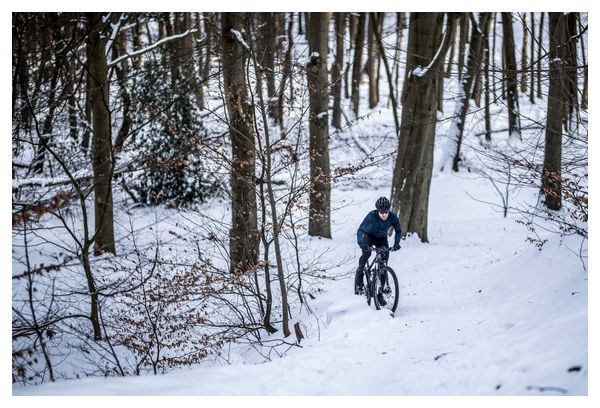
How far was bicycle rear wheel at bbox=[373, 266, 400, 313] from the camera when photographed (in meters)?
7.74

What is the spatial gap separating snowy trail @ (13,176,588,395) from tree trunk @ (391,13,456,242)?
2.85 meters

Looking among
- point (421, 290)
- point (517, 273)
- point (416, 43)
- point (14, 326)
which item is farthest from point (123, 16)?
point (517, 273)

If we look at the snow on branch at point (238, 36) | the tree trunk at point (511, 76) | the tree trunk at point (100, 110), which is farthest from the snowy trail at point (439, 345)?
the tree trunk at point (100, 110)

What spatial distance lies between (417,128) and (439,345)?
6982mm

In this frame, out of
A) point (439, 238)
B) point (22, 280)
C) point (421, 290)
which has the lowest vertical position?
point (439, 238)

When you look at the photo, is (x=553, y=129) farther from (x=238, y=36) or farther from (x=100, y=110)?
(x=100, y=110)

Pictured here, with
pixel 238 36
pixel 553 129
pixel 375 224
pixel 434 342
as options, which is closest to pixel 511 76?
pixel 553 129

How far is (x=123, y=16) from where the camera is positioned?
38.3ft

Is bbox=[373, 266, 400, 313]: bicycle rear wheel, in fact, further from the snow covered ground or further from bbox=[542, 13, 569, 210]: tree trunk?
bbox=[542, 13, 569, 210]: tree trunk

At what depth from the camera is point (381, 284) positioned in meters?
7.92

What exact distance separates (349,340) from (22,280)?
14.8ft

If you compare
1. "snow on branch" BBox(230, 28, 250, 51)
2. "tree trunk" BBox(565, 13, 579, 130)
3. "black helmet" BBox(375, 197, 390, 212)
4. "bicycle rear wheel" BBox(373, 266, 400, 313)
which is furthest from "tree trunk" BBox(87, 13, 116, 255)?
"tree trunk" BBox(565, 13, 579, 130)

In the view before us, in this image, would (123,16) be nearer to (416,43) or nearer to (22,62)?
(22,62)

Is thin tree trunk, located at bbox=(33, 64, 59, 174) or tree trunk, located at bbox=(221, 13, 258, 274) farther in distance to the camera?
thin tree trunk, located at bbox=(33, 64, 59, 174)
